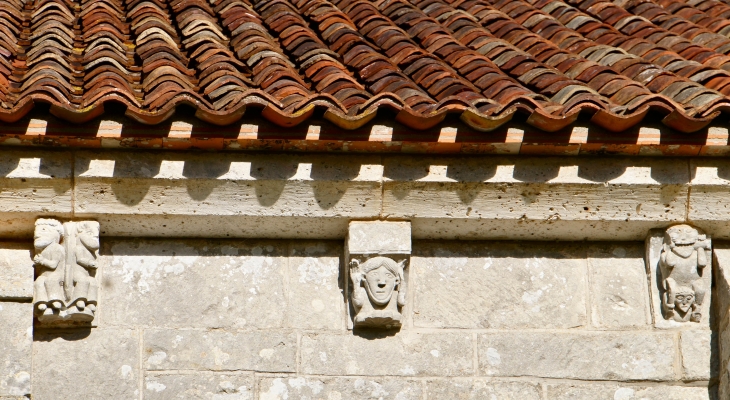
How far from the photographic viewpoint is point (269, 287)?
432 centimetres

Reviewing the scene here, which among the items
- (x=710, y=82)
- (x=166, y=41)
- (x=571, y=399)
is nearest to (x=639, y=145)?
(x=710, y=82)

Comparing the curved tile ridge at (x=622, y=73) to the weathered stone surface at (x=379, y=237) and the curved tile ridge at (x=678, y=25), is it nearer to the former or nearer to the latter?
the curved tile ridge at (x=678, y=25)

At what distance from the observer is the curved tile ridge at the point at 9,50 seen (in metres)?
3.90

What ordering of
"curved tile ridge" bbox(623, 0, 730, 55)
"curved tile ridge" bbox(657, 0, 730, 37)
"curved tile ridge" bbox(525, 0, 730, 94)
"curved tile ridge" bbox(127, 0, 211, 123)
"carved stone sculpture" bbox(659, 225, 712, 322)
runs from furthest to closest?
"curved tile ridge" bbox(657, 0, 730, 37), "curved tile ridge" bbox(623, 0, 730, 55), "curved tile ridge" bbox(525, 0, 730, 94), "carved stone sculpture" bbox(659, 225, 712, 322), "curved tile ridge" bbox(127, 0, 211, 123)

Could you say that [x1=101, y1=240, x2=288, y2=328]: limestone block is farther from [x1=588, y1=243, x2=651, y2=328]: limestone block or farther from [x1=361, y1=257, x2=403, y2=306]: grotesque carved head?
[x1=588, y1=243, x2=651, y2=328]: limestone block

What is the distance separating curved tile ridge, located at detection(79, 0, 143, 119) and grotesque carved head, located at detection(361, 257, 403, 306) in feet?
3.66

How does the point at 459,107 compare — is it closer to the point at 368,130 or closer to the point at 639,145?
the point at 368,130

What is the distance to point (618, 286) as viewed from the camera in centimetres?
444

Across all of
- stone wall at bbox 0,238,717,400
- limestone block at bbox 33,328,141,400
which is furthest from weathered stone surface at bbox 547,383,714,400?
limestone block at bbox 33,328,141,400

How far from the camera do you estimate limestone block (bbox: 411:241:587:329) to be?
436cm

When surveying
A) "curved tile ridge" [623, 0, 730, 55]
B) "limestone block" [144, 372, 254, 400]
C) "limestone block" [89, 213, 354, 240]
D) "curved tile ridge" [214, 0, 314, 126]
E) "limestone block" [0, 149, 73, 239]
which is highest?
"curved tile ridge" [623, 0, 730, 55]

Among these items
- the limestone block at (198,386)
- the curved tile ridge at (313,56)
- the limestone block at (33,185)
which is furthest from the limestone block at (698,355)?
the limestone block at (33,185)

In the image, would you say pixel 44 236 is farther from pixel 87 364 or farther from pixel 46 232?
pixel 87 364

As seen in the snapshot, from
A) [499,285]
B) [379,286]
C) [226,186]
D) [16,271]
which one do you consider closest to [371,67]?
[226,186]
